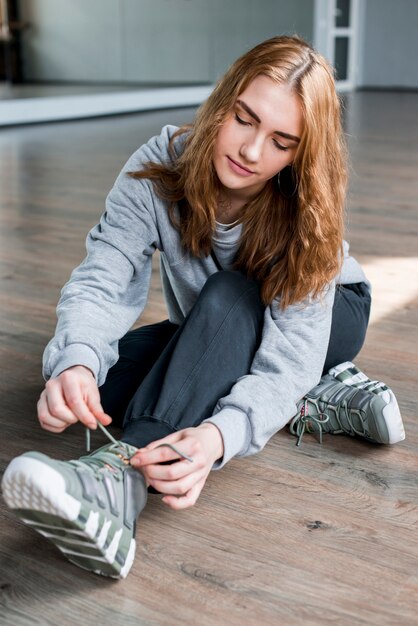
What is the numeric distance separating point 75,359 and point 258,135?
428 mm

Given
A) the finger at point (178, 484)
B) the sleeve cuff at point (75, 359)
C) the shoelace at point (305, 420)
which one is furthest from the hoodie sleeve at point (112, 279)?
the shoelace at point (305, 420)

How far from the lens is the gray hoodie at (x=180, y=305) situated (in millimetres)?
1232

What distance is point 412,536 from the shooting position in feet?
3.92

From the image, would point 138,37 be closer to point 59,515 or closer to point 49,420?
point 49,420

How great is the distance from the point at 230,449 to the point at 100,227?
484 millimetres

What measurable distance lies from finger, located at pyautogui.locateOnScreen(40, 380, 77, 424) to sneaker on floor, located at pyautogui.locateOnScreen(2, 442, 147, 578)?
6 cm

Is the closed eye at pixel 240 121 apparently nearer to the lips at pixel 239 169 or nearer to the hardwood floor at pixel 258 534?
the lips at pixel 239 169

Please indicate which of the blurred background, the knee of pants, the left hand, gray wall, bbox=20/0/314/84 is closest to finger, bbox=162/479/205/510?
the left hand

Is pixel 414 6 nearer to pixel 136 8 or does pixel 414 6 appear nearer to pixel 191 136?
→ pixel 136 8

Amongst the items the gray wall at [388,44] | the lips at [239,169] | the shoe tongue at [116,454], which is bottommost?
the gray wall at [388,44]

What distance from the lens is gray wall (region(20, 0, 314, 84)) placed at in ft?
25.1

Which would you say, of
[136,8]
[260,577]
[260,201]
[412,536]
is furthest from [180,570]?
[136,8]

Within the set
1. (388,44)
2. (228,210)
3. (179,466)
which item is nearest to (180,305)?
(228,210)

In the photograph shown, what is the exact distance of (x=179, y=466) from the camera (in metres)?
1.07
